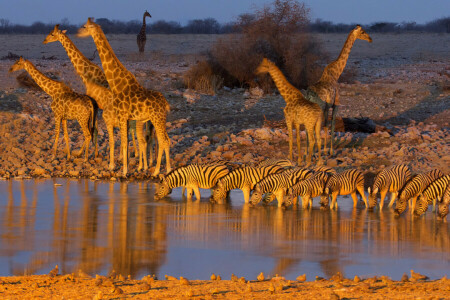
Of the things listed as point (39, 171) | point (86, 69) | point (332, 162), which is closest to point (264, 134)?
point (332, 162)

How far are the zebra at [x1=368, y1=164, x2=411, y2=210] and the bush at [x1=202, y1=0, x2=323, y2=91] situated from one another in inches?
574

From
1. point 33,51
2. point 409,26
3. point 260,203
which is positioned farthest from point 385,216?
point 409,26

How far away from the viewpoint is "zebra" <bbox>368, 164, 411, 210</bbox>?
1157 centimetres

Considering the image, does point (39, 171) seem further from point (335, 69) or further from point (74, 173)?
point (335, 69)

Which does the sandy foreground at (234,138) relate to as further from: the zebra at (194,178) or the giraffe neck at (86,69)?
the zebra at (194,178)

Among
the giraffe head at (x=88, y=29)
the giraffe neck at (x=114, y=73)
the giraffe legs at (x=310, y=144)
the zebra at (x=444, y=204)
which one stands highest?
the giraffe head at (x=88, y=29)

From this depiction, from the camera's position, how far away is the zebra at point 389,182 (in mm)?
11570

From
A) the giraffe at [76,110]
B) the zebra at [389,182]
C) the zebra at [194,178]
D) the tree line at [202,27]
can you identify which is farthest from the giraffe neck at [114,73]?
the tree line at [202,27]

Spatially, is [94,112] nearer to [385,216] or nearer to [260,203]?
[260,203]

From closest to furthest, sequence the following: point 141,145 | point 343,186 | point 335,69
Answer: point 343,186, point 141,145, point 335,69

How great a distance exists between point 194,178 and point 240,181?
28.3 inches

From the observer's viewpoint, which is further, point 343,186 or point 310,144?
point 310,144

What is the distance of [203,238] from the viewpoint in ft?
30.5

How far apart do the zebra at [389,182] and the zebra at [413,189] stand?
9.5 inches
